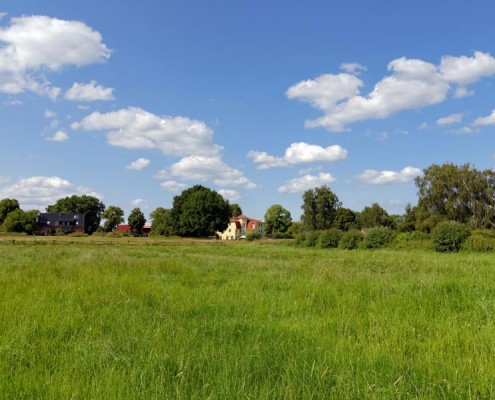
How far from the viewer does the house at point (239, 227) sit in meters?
149

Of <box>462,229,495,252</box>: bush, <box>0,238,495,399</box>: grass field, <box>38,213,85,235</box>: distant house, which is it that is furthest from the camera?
<box>38,213,85,235</box>: distant house

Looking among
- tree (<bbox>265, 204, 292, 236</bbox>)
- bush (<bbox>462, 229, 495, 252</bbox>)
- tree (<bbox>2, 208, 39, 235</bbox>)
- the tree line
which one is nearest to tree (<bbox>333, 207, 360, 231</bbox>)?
the tree line

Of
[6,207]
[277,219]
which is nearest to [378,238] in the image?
[277,219]

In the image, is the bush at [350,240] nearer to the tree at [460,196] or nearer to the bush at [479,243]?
the bush at [479,243]

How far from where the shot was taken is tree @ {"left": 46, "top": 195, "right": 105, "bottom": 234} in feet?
452

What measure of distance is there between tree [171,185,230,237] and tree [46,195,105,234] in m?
52.7

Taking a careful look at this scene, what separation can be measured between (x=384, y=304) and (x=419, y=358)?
2452mm

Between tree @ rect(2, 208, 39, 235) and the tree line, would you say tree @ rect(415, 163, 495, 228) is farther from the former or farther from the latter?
tree @ rect(2, 208, 39, 235)

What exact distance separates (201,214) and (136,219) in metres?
51.7

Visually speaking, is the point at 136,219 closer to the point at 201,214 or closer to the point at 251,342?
the point at 201,214

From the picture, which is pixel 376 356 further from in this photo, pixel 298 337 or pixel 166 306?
pixel 166 306

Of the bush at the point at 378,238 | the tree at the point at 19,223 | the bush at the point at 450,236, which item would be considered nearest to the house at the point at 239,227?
the tree at the point at 19,223

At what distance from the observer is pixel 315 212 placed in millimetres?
103312

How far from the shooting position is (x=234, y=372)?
3.67 meters
